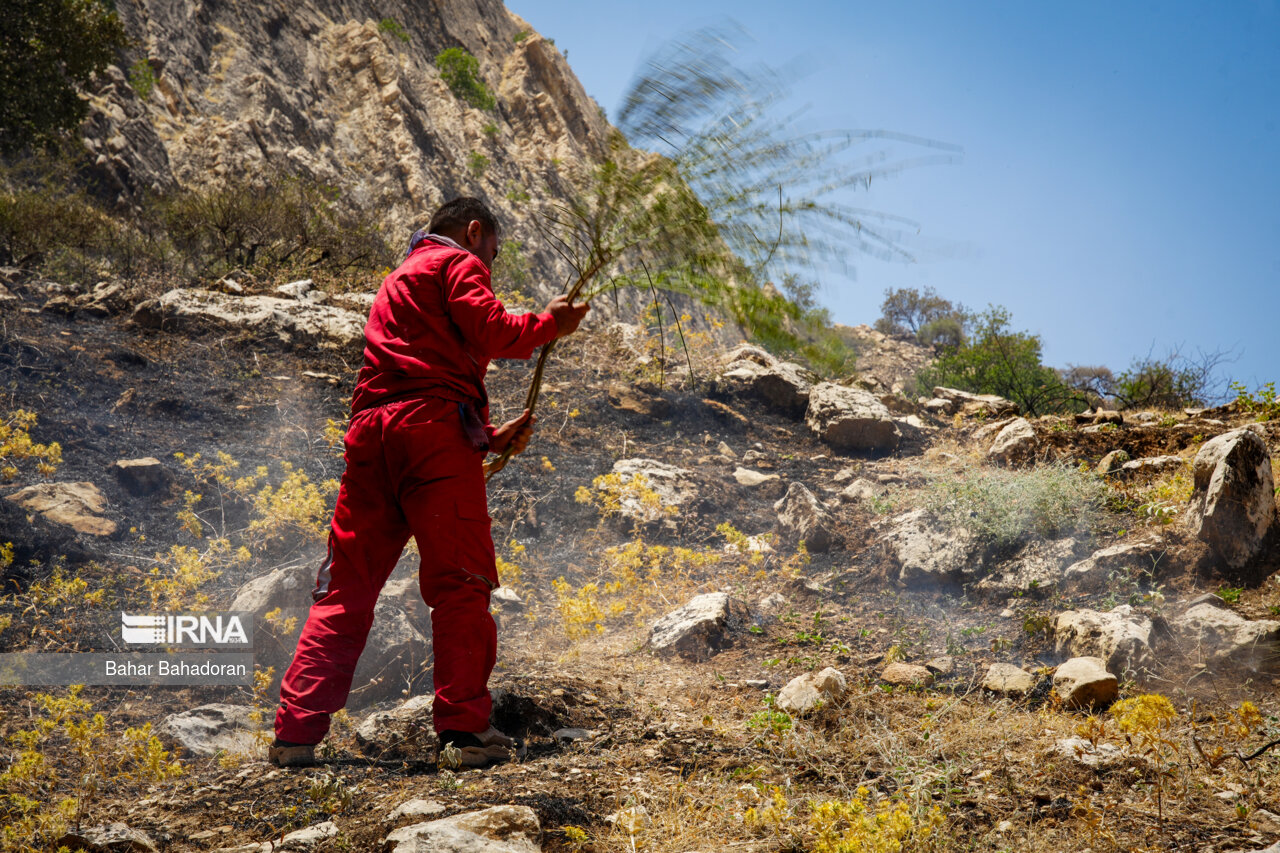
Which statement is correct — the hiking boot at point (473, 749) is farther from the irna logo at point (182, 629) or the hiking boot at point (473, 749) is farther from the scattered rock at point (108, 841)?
the irna logo at point (182, 629)

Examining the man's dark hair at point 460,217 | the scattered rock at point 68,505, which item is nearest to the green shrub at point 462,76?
the scattered rock at point 68,505

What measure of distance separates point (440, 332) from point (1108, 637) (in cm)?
284

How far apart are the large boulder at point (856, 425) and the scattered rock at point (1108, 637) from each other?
2.84 m

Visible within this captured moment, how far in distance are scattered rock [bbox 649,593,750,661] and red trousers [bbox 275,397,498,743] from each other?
4.40 feet

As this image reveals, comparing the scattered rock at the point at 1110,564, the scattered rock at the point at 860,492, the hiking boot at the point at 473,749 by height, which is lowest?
the hiking boot at the point at 473,749

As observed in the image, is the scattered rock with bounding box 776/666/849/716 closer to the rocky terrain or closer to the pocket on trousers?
the rocky terrain

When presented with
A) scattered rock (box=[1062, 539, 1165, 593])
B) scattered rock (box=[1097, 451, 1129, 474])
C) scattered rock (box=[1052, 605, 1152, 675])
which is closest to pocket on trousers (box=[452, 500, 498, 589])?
scattered rock (box=[1052, 605, 1152, 675])

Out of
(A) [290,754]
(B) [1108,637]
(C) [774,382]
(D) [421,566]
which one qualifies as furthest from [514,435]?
(C) [774,382]

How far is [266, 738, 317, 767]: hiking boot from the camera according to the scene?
192 cm

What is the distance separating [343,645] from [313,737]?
258mm

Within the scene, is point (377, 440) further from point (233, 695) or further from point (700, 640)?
point (700, 640)

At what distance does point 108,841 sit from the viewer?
145 centimetres

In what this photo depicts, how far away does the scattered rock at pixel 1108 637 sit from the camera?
2.71 meters

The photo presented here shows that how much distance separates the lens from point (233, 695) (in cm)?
258
